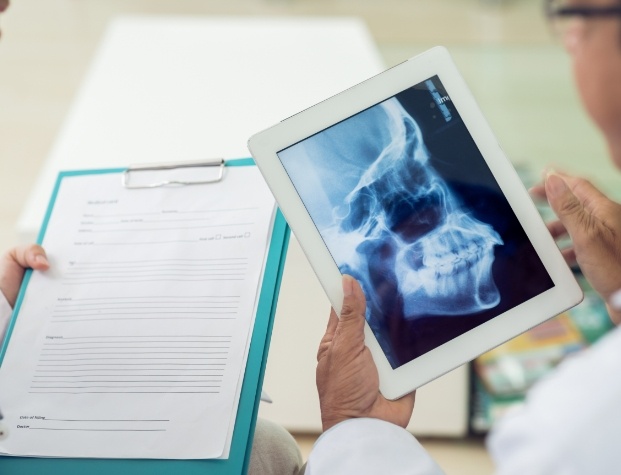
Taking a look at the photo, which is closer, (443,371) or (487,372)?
(443,371)

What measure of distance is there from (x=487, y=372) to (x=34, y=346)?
3.32 ft

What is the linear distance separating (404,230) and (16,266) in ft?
1.59

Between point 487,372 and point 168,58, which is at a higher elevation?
point 168,58

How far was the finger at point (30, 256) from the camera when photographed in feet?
3.01

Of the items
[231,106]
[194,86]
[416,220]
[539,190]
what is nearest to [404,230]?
[416,220]

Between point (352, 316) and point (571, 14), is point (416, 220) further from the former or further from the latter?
point (571, 14)

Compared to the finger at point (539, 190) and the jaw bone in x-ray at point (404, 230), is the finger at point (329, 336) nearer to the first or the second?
the jaw bone in x-ray at point (404, 230)

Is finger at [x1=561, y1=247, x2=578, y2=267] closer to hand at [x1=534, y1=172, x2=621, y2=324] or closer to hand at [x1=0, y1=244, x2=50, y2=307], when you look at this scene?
hand at [x1=534, y1=172, x2=621, y2=324]

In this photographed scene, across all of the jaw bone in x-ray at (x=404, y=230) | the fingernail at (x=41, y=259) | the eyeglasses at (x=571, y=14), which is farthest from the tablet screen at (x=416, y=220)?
the fingernail at (x=41, y=259)

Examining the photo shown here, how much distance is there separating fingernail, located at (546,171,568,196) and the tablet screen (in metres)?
0.08

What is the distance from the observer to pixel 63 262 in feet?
3.05

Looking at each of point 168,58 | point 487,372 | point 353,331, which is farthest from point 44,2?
point 353,331

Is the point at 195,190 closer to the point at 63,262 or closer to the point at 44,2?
the point at 63,262

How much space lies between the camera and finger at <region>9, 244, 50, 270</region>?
918 millimetres
